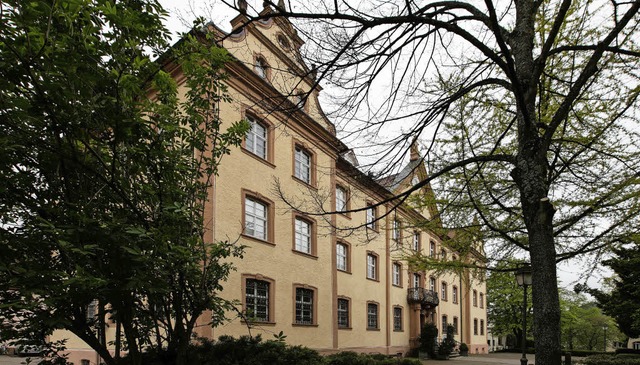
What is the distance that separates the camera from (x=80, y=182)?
438 cm

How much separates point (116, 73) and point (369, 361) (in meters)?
10.1

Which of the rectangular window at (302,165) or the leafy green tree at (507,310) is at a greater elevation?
the rectangular window at (302,165)

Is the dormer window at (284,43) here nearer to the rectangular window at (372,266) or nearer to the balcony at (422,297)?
the rectangular window at (372,266)

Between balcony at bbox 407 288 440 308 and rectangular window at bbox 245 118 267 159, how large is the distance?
1771cm

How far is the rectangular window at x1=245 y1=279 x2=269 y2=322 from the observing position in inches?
630

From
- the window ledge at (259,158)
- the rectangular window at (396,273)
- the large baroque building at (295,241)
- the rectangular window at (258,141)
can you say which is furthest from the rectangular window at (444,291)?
the rectangular window at (258,141)

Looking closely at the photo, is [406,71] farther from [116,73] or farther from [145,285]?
[145,285]

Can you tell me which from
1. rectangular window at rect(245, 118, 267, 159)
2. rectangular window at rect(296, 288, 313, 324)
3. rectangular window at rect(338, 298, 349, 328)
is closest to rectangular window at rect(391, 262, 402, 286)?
rectangular window at rect(338, 298, 349, 328)

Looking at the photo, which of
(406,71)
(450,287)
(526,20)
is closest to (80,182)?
(406,71)

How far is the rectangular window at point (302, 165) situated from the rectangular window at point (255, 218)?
9.96ft

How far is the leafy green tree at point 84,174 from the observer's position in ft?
11.6

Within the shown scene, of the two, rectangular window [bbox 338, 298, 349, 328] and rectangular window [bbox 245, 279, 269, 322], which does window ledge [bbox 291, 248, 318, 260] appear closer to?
rectangular window [bbox 245, 279, 269, 322]

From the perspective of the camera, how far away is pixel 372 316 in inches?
1011

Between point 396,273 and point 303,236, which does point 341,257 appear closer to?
point 303,236
